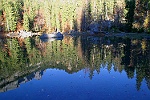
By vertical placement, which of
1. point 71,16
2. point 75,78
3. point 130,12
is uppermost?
point 130,12

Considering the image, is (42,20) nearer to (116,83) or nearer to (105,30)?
(105,30)

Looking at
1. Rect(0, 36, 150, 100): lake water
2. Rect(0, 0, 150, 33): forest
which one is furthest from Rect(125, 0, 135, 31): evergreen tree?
Rect(0, 36, 150, 100): lake water

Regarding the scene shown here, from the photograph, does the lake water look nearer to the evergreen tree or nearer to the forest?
the forest

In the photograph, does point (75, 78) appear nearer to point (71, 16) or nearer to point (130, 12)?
point (130, 12)

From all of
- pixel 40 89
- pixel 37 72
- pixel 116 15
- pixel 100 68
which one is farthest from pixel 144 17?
pixel 40 89

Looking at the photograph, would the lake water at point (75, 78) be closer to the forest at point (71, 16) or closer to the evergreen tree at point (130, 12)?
the forest at point (71, 16)

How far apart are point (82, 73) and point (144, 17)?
169 feet

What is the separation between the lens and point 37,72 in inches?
1081

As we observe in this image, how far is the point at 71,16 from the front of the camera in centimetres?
10525

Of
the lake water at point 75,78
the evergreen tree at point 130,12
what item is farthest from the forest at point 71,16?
the lake water at point 75,78

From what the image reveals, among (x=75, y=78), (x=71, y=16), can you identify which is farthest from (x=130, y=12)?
(x=75, y=78)

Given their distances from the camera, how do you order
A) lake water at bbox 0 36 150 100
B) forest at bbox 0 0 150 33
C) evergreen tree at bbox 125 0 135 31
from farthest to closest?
forest at bbox 0 0 150 33
evergreen tree at bbox 125 0 135 31
lake water at bbox 0 36 150 100

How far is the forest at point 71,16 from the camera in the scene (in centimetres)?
9356

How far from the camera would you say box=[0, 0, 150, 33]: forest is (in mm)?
93562
